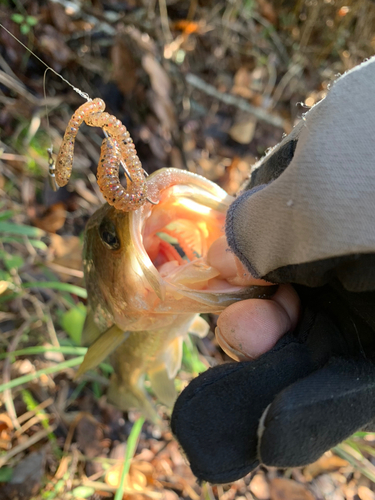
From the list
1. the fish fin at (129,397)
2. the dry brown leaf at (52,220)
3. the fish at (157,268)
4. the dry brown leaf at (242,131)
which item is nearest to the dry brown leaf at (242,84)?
the dry brown leaf at (242,131)

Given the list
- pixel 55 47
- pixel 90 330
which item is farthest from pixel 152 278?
pixel 55 47

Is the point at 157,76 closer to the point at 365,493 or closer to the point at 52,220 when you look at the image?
the point at 52,220

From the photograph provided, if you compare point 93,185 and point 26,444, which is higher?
point 93,185

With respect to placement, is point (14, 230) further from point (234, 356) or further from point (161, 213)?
point (234, 356)

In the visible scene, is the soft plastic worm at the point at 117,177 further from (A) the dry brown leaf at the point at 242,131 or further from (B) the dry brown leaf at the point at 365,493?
(A) the dry brown leaf at the point at 242,131

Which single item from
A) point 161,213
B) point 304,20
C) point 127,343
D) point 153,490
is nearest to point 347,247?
point 161,213
